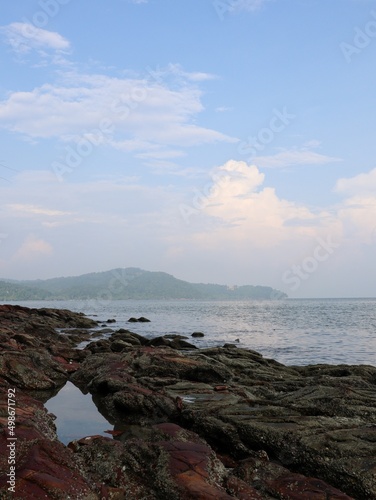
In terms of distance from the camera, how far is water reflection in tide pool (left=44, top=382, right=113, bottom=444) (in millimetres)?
12546

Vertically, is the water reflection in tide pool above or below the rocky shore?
below

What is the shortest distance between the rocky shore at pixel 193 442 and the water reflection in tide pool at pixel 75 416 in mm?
430

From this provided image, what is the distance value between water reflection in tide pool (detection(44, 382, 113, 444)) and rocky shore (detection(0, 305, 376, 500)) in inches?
16.9

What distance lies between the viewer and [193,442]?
34.3ft

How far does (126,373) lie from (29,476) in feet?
37.9

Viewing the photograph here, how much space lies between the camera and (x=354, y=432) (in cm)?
1086

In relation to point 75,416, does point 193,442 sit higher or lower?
higher

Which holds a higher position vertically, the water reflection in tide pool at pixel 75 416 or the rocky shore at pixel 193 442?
the rocky shore at pixel 193 442

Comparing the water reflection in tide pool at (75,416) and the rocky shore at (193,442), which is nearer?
the rocky shore at (193,442)

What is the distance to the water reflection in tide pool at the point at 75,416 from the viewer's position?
12.5 metres

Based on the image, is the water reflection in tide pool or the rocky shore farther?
the water reflection in tide pool

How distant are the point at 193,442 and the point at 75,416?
18.0 ft

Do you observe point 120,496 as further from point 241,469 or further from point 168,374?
point 168,374

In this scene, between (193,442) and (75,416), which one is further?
(75,416)
